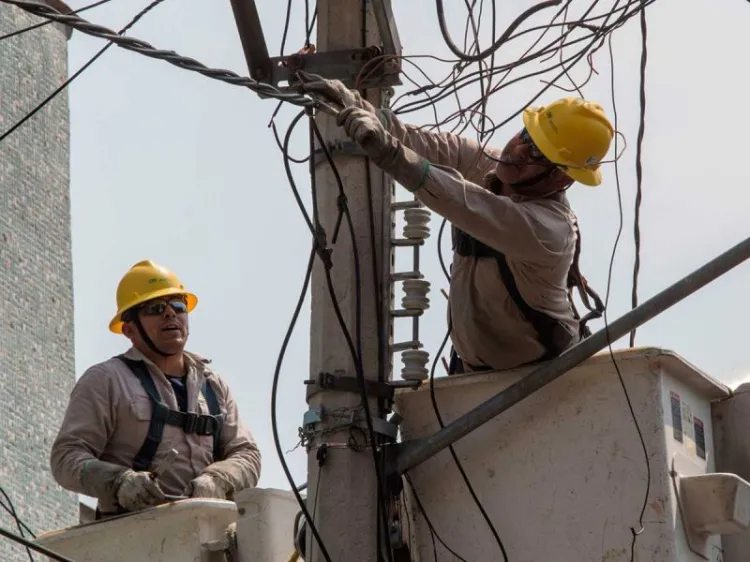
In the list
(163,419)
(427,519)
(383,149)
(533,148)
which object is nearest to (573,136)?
(533,148)

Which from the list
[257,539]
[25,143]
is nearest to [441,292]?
[257,539]

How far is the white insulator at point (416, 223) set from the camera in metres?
6.96

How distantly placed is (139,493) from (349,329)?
4.55ft

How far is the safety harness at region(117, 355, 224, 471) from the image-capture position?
794cm

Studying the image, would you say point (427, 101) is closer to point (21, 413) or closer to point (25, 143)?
point (21, 413)

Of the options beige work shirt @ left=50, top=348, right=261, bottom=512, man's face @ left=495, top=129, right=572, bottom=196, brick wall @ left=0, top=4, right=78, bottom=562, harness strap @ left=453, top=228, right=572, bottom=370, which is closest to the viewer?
harness strap @ left=453, top=228, right=572, bottom=370

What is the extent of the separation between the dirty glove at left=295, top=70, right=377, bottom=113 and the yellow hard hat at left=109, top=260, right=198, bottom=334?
7.21ft

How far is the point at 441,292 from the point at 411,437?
0.93 meters

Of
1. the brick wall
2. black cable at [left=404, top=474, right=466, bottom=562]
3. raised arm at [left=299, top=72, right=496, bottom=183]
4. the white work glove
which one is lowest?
black cable at [left=404, top=474, right=466, bottom=562]

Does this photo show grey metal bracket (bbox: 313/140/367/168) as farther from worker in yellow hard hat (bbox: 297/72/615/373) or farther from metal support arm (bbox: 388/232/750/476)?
metal support arm (bbox: 388/232/750/476)

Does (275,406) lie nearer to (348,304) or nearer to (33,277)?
(348,304)

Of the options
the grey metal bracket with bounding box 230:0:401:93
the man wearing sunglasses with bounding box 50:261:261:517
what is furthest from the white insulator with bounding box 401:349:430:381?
the man wearing sunglasses with bounding box 50:261:261:517

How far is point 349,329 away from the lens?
6715mm

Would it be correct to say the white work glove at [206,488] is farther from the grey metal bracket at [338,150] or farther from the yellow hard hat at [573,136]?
the yellow hard hat at [573,136]
